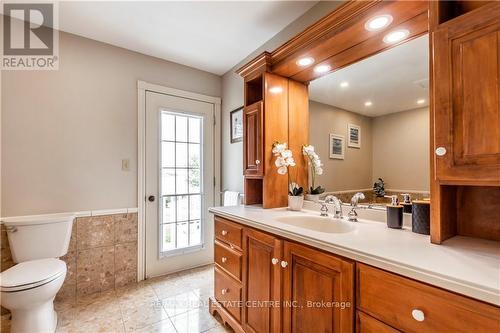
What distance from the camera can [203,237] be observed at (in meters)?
2.85

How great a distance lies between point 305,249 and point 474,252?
24.9 inches

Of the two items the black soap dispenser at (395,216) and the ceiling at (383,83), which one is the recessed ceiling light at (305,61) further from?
the black soap dispenser at (395,216)

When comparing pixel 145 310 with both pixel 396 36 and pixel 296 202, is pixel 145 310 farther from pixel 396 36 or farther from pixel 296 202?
pixel 396 36

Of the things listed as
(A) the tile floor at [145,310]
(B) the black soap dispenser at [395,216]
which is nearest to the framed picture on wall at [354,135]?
(B) the black soap dispenser at [395,216]

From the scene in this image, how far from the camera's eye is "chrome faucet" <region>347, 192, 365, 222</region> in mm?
1446

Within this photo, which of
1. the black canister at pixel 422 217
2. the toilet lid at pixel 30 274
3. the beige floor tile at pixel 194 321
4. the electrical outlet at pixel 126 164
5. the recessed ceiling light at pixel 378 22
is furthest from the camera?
the electrical outlet at pixel 126 164

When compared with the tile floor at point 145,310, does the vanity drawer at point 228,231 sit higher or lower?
higher

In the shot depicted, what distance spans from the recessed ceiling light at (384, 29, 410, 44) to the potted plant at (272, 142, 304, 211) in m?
0.94

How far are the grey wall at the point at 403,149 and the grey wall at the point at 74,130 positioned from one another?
224cm

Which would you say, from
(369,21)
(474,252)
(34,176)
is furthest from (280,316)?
(34,176)

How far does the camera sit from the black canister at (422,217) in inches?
42.6

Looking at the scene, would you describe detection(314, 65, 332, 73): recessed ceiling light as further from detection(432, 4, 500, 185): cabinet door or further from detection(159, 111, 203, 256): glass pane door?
detection(159, 111, 203, 256): glass pane door

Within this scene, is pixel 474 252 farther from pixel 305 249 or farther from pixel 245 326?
pixel 245 326

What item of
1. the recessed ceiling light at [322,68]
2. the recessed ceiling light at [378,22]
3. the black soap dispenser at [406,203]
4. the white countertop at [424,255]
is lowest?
the white countertop at [424,255]
